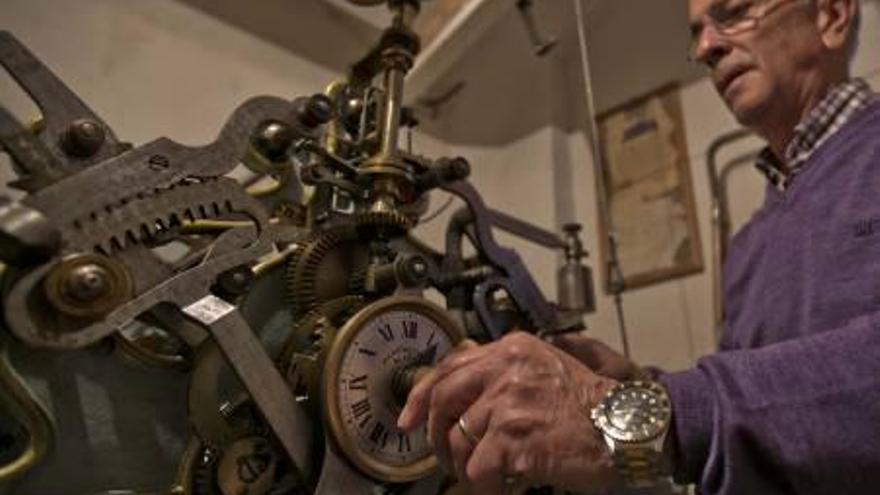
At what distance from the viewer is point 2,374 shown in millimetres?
646

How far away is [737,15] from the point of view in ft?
3.41

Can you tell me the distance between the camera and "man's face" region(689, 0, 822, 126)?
100 centimetres

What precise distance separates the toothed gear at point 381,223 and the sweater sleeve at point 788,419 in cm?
41

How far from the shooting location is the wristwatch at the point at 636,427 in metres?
0.53

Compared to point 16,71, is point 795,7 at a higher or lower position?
higher

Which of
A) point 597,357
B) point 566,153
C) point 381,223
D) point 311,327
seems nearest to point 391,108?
point 381,223

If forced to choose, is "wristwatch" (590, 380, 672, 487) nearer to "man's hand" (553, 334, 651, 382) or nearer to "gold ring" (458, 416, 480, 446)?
"gold ring" (458, 416, 480, 446)

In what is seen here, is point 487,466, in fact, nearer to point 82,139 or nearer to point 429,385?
point 429,385

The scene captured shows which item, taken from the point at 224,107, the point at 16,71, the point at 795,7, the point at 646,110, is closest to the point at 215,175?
the point at 16,71

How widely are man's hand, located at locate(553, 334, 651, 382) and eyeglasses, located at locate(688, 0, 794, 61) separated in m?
0.50

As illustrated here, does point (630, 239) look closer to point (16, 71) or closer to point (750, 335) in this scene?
point (750, 335)

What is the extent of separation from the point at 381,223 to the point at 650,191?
3.07 ft

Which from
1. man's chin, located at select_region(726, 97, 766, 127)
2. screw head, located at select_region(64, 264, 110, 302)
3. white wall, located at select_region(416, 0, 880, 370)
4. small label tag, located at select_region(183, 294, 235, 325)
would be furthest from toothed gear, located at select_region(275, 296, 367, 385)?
white wall, located at select_region(416, 0, 880, 370)

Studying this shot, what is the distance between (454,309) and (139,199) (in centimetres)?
45
